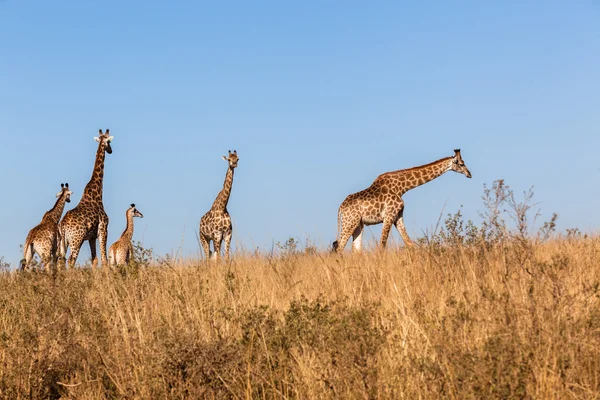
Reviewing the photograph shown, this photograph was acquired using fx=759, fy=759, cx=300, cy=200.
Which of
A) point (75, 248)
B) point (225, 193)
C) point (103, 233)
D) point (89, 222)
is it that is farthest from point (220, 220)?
point (75, 248)

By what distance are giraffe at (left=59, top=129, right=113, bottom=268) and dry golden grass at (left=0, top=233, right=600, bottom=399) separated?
817 centimetres

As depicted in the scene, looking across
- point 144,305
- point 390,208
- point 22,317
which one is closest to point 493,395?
point 144,305

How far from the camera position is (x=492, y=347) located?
5.20 meters

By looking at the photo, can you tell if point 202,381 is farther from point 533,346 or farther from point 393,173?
point 393,173

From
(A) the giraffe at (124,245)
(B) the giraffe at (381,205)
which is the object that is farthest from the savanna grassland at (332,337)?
(A) the giraffe at (124,245)

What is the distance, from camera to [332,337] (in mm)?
5977

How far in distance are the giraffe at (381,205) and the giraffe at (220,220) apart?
9.70ft

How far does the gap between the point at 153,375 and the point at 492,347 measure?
2.73 metres

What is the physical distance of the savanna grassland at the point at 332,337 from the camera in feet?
17.0

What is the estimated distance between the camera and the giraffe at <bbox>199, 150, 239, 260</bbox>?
18.7 meters

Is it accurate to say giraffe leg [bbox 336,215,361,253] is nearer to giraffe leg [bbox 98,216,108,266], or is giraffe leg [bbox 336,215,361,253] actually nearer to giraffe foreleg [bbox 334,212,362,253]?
giraffe foreleg [bbox 334,212,362,253]

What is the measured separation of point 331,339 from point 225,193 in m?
13.5

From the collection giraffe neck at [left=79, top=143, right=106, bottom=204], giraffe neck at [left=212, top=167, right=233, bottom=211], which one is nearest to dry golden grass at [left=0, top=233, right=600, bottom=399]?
giraffe neck at [left=79, top=143, right=106, bottom=204]

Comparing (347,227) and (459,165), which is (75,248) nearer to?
(347,227)
